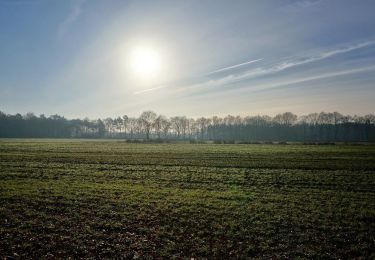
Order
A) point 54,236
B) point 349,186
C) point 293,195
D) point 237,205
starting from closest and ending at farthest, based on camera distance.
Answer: point 54,236
point 237,205
point 293,195
point 349,186

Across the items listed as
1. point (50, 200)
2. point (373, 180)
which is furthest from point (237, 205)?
point (373, 180)

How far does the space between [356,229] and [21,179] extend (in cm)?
2510

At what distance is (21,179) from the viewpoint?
1003 inches

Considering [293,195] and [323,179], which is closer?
[293,195]

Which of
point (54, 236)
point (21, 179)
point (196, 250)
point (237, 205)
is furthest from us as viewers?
point (21, 179)

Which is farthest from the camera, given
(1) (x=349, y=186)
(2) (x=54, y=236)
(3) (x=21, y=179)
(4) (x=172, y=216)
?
(3) (x=21, y=179)

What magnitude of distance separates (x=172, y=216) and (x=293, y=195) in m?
9.39

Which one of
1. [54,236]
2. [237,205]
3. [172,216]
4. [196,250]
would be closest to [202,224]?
[172,216]

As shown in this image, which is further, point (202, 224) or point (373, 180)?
point (373, 180)

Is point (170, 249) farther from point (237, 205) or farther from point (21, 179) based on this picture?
point (21, 179)

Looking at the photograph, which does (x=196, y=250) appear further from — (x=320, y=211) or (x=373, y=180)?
(x=373, y=180)

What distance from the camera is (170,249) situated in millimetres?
11062

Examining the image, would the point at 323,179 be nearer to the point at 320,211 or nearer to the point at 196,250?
the point at 320,211

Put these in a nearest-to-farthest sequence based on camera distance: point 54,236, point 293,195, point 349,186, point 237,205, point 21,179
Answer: point 54,236, point 237,205, point 293,195, point 349,186, point 21,179
